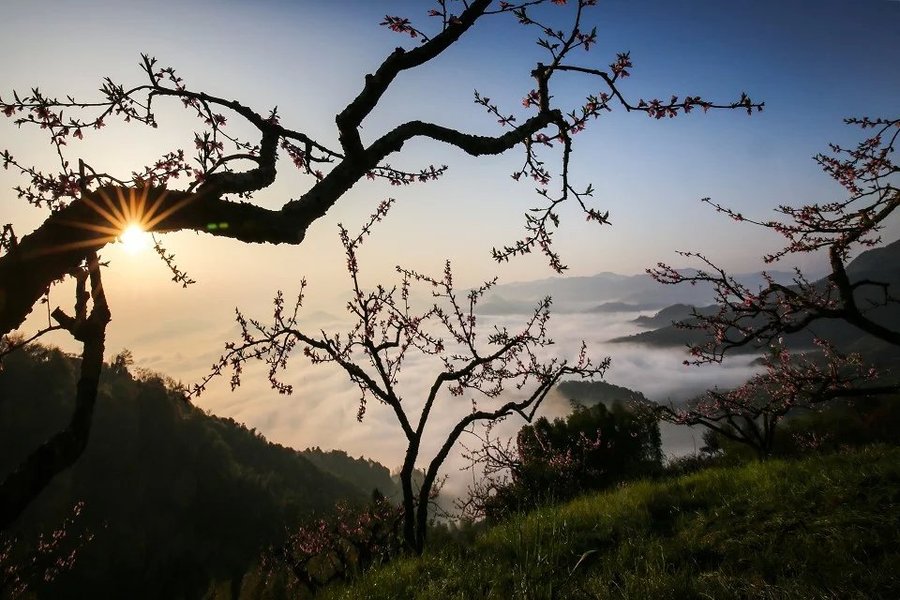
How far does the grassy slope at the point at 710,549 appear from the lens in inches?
123

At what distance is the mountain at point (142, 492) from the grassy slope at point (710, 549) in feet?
187

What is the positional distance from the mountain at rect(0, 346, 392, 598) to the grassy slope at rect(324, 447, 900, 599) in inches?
2246

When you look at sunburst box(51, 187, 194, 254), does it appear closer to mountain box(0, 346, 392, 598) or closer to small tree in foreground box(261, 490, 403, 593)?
small tree in foreground box(261, 490, 403, 593)

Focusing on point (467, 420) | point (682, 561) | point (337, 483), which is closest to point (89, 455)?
point (337, 483)

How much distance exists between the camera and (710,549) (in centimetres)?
421

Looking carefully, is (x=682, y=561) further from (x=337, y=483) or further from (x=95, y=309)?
(x=337, y=483)

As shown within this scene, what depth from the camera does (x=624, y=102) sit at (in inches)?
157

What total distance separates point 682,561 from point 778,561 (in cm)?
78

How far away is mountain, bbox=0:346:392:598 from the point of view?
5750 cm

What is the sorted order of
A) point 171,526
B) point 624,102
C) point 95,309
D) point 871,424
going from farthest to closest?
point 171,526
point 871,424
point 95,309
point 624,102

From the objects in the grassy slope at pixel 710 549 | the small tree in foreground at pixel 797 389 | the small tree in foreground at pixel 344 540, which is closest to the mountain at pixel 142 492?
the small tree in foreground at pixel 344 540

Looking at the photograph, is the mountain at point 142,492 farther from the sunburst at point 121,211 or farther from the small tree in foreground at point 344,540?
the sunburst at point 121,211

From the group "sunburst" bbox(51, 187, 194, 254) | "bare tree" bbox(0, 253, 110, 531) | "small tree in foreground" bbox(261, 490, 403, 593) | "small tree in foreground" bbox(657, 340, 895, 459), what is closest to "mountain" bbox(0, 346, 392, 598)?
"small tree in foreground" bbox(261, 490, 403, 593)

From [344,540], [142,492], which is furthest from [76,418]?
[142,492]
